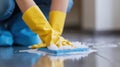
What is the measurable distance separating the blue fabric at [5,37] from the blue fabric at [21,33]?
0.03 meters

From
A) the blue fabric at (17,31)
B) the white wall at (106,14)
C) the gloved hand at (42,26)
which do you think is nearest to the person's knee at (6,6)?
the blue fabric at (17,31)

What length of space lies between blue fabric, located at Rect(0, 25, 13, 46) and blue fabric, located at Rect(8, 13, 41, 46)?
1.1 inches

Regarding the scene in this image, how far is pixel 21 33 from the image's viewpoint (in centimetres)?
119

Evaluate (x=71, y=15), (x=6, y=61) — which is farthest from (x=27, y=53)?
(x=71, y=15)

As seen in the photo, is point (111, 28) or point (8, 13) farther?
point (111, 28)

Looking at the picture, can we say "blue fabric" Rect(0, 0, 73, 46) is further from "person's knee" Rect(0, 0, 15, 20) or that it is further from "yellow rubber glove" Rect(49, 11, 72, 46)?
"yellow rubber glove" Rect(49, 11, 72, 46)

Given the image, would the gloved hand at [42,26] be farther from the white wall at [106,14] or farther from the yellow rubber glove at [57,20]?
the white wall at [106,14]

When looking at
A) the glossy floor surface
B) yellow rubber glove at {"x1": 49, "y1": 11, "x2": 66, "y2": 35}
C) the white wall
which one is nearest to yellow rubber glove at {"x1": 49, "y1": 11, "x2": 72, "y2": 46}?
yellow rubber glove at {"x1": 49, "y1": 11, "x2": 66, "y2": 35}

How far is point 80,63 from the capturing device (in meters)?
0.76

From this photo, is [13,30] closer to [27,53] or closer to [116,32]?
[27,53]

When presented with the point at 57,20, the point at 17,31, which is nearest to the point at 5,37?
the point at 17,31

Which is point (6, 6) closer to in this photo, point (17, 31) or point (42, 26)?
point (17, 31)

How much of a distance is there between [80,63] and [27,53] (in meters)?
0.24

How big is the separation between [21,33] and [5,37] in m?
0.07
